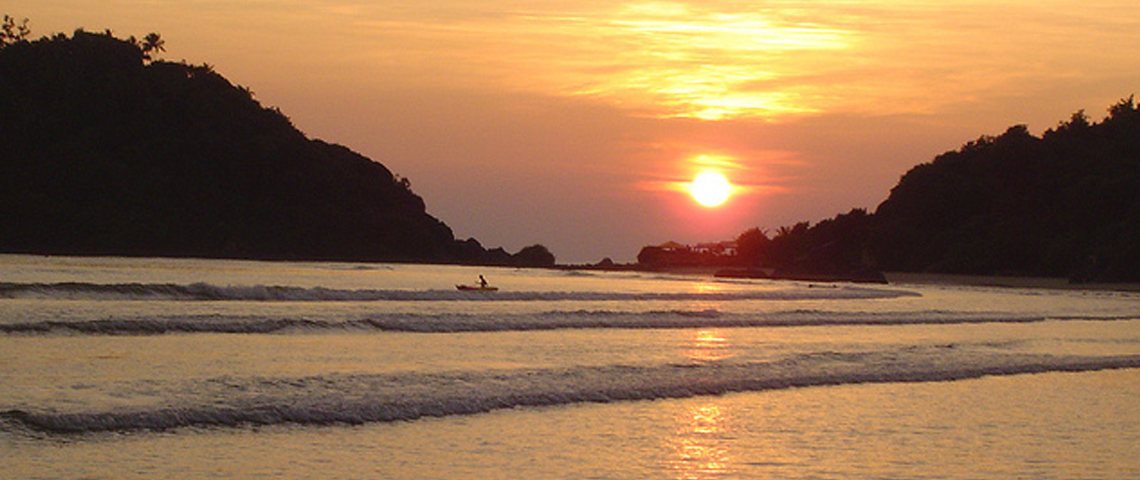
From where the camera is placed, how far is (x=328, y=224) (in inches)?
3900

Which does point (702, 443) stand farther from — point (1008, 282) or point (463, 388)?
point (1008, 282)

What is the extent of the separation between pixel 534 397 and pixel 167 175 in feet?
292

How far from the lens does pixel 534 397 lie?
14.3 meters

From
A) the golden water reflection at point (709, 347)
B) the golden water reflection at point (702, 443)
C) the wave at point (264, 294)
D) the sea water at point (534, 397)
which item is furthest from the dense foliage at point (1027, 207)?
the golden water reflection at point (702, 443)

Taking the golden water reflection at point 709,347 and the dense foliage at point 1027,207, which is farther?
the dense foliage at point 1027,207

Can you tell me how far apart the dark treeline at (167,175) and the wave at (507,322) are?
2514 inches

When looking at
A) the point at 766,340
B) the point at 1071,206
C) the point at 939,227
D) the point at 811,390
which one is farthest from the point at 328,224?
the point at 811,390

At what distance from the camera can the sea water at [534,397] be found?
10758 mm

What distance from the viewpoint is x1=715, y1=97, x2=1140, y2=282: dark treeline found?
7219cm

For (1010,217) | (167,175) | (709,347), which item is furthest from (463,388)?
(167,175)

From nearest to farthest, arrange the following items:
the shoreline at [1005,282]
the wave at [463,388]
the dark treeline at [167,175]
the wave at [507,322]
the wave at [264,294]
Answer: the wave at [463,388] < the wave at [507,322] < the wave at [264,294] < the shoreline at [1005,282] < the dark treeline at [167,175]

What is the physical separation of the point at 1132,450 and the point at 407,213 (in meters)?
98.9

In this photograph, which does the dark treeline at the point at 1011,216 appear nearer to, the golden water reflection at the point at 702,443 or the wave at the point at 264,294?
the wave at the point at 264,294

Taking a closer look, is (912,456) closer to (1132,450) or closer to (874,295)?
(1132,450)
